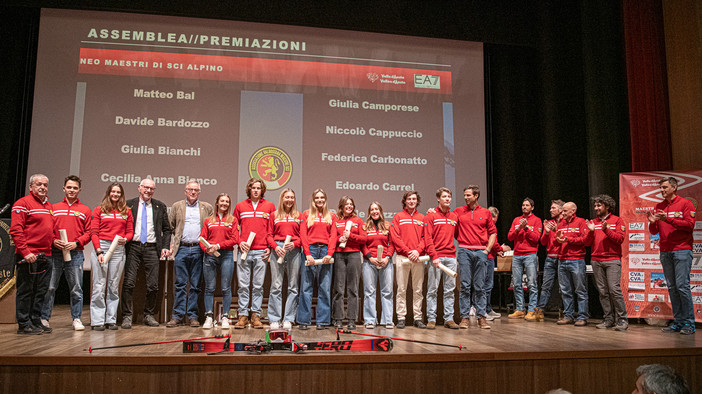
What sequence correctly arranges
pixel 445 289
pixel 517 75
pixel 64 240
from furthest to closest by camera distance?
pixel 517 75 → pixel 445 289 → pixel 64 240

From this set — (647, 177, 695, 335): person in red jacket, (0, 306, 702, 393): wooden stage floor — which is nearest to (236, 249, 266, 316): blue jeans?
(0, 306, 702, 393): wooden stage floor

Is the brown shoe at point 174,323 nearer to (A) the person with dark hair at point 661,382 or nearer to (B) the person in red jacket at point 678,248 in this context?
(A) the person with dark hair at point 661,382

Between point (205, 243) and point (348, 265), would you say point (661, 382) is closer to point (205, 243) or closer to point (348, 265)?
point (348, 265)

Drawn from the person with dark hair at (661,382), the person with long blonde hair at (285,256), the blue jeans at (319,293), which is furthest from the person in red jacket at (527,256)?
the person with dark hair at (661,382)

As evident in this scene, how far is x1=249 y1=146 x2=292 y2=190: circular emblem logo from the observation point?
22.2 feet

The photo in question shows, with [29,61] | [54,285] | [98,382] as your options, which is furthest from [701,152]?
[29,61]

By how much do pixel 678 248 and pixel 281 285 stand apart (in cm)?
396

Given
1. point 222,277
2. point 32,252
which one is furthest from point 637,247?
point 32,252

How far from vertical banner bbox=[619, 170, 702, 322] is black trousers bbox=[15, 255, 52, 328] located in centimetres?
630

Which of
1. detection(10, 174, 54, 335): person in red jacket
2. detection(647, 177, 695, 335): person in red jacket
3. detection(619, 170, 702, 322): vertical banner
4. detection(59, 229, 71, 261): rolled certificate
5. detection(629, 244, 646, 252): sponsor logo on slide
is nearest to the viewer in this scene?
detection(10, 174, 54, 335): person in red jacket

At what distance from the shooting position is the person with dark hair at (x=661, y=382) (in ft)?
6.57

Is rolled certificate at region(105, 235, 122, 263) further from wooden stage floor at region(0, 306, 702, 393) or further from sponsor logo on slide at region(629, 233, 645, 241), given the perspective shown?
sponsor logo on slide at region(629, 233, 645, 241)

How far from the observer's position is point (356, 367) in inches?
127

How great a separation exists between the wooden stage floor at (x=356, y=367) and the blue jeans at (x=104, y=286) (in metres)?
0.93
